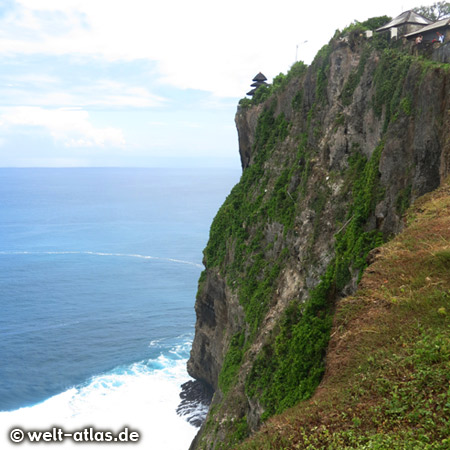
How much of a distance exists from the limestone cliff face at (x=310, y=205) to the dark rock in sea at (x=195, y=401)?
3171 mm

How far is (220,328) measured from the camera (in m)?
39.4

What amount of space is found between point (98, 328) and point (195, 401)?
2012 centimetres

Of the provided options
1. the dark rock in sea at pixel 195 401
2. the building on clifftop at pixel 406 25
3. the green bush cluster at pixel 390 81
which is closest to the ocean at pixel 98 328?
the dark rock in sea at pixel 195 401

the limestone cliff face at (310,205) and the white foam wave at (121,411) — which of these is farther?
the white foam wave at (121,411)

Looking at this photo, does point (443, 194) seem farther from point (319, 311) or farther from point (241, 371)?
point (241, 371)

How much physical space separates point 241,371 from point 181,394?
17396mm

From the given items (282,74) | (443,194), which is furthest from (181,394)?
(443,194)

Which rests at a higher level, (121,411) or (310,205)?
(310,205)

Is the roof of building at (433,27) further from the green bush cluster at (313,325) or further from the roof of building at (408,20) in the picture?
the green bush cluster at (313,325)

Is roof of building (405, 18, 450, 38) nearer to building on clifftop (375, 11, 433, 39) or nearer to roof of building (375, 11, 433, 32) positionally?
Result: building on clifftop (375, 11, 433, 39)

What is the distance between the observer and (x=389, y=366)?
10.5 m

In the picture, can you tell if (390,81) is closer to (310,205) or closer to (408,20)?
(408,20)

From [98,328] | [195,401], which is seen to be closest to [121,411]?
[195,401]

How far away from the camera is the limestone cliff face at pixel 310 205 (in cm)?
1973
